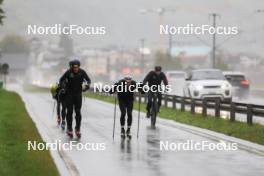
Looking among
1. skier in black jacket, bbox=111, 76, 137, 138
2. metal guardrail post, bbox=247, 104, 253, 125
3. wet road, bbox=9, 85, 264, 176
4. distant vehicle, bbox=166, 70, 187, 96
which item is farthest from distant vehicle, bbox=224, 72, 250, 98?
skier in black jacket, bbox=111, 76, 137, 138

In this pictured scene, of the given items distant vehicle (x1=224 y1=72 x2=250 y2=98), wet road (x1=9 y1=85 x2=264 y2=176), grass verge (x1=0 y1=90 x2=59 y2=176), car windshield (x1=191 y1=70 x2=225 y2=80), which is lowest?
wet road (x1=9 y1=85 x2=264 y2=176)

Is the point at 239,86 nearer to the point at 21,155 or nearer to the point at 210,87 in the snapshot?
the point at 210,87

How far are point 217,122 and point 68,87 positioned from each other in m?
7.68

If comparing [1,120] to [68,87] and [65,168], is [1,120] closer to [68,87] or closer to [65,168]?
[68,87]

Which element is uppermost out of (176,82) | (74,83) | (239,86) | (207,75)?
(207,75)

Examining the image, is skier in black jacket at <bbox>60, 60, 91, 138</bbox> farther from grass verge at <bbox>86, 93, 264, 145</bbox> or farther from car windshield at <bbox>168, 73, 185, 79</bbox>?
car windshield at <bbox>168, 73, 185, 79</bbox>

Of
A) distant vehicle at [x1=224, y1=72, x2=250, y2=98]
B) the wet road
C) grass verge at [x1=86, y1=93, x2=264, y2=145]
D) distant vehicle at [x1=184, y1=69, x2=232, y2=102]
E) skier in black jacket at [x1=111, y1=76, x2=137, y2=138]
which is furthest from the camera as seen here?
distant vehicle at [x1=224, y1=72, x2=250, y2=98]

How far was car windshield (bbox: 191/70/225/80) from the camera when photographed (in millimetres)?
39431

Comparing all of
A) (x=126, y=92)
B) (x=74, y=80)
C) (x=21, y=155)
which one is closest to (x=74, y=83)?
(x=74, y=80)

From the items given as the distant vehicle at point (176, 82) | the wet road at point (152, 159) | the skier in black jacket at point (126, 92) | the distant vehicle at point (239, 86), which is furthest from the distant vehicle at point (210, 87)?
the distant vehicle at point (176, 82)

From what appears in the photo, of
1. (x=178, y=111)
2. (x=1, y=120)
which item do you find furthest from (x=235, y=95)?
(x=1, y=120)

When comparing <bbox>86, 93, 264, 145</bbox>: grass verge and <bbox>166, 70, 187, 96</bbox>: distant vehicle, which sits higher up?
<bbox>166, 70, 187, 96</bbox>: distant vehicle

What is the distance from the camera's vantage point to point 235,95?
50.6 metres

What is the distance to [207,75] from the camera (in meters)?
39.7
